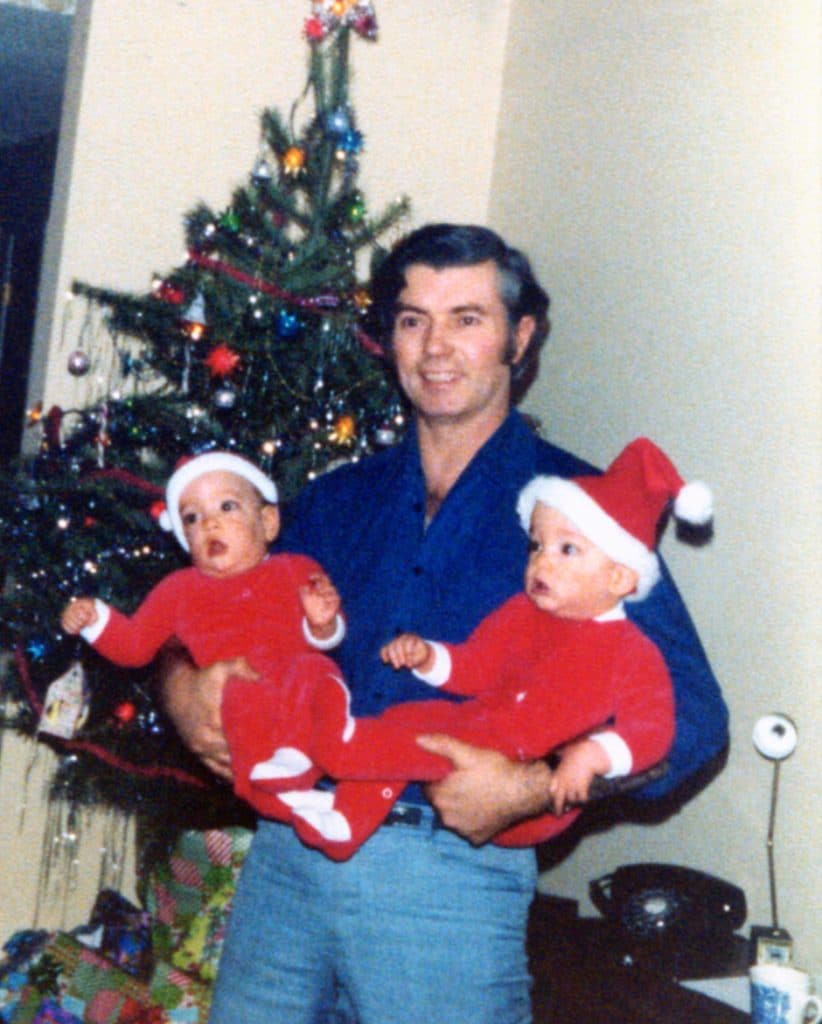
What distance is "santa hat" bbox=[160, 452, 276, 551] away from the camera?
6.35 ft

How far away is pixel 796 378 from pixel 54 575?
145 cm

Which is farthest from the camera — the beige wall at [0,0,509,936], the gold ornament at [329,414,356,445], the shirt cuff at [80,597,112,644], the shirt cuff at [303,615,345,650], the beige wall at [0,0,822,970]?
the beige wall at [0,0,509,936]

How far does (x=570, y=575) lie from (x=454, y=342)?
43cm

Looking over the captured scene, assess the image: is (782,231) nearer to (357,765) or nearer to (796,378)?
(796,378)

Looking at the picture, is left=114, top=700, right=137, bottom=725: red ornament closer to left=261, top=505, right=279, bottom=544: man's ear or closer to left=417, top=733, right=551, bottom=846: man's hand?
left=261, top=505, right=279, bottom=544: man's ear

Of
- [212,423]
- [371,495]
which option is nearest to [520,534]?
[371,495]

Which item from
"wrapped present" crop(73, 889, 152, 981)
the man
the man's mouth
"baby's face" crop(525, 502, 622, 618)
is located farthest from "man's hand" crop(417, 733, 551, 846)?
"wrapped present" crop(73, 889, 152, 981)

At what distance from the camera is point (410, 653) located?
1.55 m

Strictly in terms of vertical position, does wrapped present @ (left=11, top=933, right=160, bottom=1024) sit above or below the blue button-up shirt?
below

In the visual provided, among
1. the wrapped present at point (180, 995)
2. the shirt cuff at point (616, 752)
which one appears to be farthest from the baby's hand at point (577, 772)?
the wrapped present at point (180, 995)

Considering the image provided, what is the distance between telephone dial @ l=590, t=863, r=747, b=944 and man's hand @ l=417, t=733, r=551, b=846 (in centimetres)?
55

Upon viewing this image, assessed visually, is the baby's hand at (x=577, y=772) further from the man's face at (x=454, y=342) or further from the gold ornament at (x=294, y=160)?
the gold ornament at (x=294, y=160)

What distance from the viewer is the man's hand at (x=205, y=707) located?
1.72 meters

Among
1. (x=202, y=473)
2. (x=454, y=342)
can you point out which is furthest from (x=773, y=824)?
(x=202, y=473)
